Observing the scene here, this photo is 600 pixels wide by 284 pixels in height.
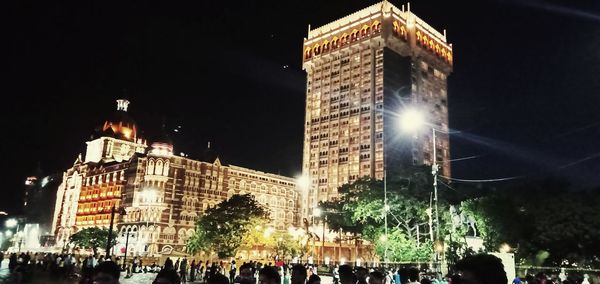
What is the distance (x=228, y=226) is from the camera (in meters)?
57.0

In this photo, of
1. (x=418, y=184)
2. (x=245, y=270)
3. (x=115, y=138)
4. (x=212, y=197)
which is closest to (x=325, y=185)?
(x=212, y=197)

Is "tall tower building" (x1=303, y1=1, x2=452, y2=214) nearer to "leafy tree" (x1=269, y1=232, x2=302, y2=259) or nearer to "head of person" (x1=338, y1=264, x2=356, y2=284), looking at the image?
"leafy tree" (x1=269, y1=232, x2=302, y2=259)

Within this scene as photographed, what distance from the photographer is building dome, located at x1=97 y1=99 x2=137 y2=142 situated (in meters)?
112

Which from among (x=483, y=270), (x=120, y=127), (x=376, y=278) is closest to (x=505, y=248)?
(x=376, y=278)

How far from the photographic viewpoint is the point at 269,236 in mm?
59812

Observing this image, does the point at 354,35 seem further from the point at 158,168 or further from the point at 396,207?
the point at 396,207

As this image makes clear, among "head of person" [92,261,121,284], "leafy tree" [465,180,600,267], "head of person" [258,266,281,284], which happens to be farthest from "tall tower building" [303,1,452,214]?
"head of person" [92,261,121,284]

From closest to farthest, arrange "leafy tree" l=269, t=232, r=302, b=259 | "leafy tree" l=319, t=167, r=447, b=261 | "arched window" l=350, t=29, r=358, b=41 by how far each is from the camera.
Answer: "leafy tree" l=319, t=167, r=447, b=261 → "leafy tree" l=269, t=232, r=302, b=259 → "arched window" l=350, t=29, r=358, b=41

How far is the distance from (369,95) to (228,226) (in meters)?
63.6

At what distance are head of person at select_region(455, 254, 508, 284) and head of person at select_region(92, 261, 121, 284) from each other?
3.60 m

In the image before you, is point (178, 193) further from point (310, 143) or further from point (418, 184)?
point (418, 184)

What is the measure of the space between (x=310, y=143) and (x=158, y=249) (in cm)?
5161

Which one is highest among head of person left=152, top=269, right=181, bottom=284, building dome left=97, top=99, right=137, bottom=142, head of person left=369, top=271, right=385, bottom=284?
building dome left=97, top=99, right=137, bottom=142

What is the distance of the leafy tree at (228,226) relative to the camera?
186ft
